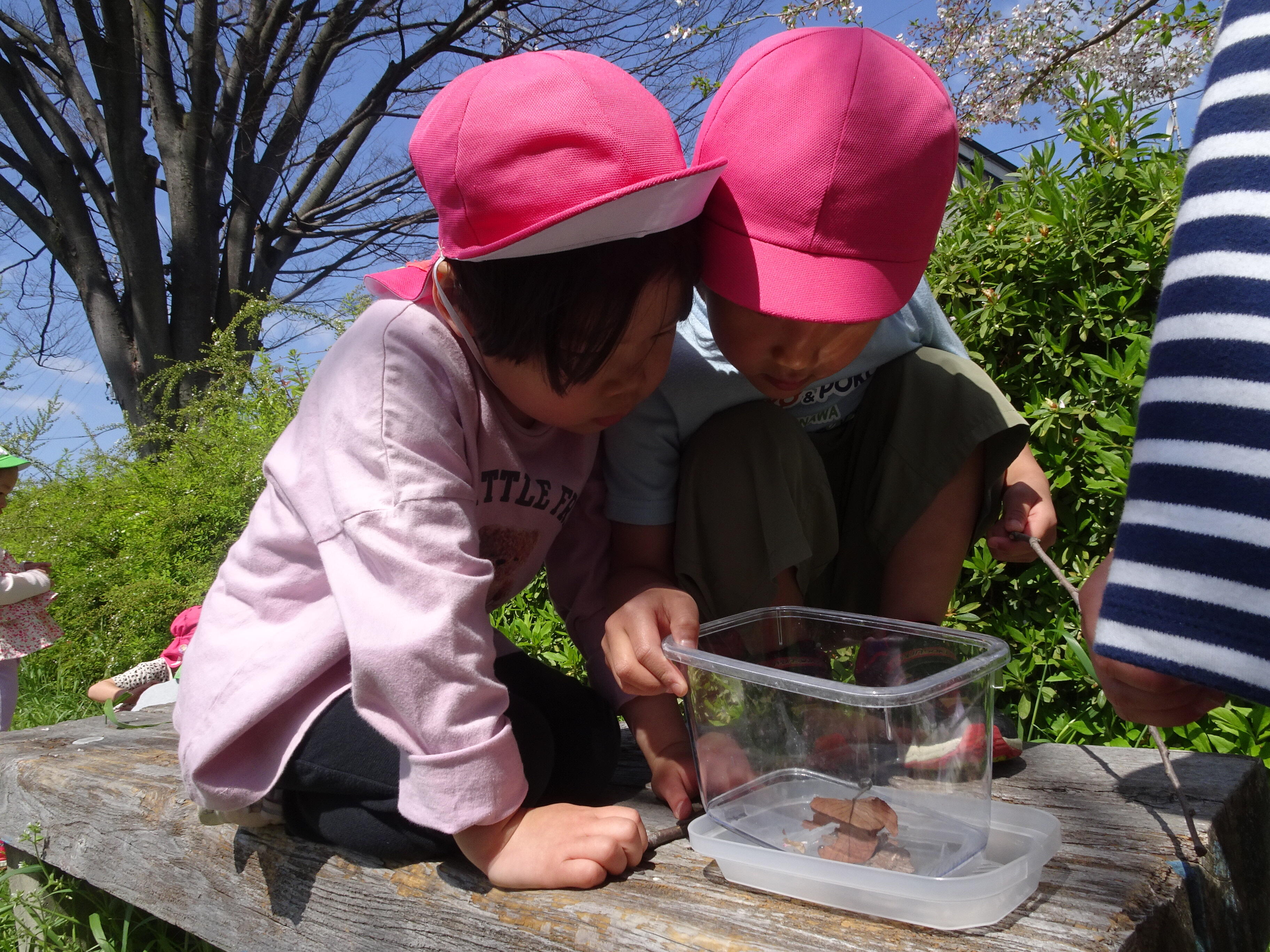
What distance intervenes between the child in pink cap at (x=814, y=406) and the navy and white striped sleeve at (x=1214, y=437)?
20.9 inches

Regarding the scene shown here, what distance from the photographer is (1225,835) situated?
3.50 ft

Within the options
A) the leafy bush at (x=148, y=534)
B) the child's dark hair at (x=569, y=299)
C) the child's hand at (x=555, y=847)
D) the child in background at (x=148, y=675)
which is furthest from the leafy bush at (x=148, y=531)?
the child's hand at (x=555, y=847)

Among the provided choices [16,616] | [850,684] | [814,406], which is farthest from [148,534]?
[850,684]

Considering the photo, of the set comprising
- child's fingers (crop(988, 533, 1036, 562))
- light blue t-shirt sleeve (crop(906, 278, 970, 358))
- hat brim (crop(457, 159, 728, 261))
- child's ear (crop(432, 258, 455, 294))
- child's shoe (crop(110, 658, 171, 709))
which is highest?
hat brim (crop(457, 159, 728, 261))

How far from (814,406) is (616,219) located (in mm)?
633

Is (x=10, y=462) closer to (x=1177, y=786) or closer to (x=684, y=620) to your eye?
(x=684, y=620)

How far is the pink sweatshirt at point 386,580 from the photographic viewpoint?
101cm

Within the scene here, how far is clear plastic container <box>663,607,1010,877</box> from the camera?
902mm

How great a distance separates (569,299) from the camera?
115 cm

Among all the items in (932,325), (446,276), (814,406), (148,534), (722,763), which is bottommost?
(148,534)

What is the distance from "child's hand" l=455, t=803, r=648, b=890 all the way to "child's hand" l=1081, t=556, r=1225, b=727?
0.53 metres

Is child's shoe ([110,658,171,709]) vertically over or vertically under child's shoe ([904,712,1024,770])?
under

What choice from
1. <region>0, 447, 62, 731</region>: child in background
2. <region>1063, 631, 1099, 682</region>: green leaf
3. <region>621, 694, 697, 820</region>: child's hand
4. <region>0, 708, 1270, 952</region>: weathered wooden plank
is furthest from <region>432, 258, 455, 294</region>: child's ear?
<region>0, 447, 62, 731</region>: child in background

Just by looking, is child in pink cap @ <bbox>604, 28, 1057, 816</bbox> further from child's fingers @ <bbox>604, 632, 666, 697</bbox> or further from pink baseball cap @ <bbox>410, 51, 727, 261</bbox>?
pink baseball cap @ <bbox>410, 51, 727, 261</bbox>
